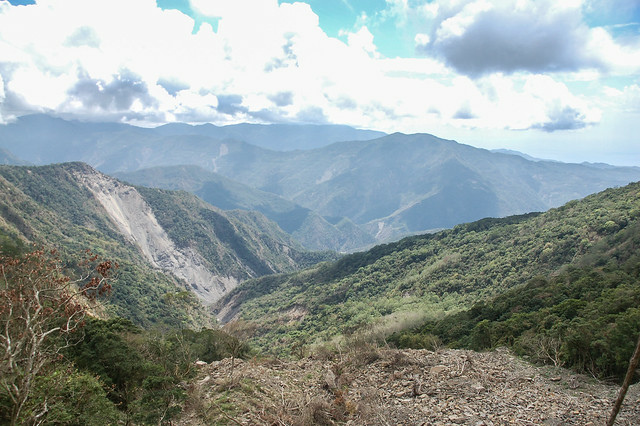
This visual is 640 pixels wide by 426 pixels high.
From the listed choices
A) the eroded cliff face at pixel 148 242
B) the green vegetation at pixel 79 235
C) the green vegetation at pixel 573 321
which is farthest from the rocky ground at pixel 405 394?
the eroded cliff face at pixel 148 242

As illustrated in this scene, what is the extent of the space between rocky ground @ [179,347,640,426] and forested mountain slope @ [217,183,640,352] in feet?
94.5

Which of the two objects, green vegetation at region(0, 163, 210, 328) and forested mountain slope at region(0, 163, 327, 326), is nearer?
green vegetation at region(0, 163, 210, 328)

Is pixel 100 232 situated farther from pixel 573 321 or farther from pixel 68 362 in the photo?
pixel 573 321

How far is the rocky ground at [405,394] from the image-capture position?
1523 cm

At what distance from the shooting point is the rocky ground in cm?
1523

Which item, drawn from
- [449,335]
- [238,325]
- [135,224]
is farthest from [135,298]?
[135,224]

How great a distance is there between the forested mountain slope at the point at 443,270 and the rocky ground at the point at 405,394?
94.5 ft

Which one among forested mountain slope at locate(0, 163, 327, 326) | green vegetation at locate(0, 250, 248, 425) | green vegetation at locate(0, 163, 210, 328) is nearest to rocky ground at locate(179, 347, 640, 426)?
green vegetation at locate(0, 250, 248, 425)

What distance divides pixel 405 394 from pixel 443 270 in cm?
7352

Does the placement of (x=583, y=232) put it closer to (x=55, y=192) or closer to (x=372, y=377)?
(x=372, y=377)

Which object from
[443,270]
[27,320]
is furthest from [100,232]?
[27,320]

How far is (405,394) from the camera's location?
18438mm

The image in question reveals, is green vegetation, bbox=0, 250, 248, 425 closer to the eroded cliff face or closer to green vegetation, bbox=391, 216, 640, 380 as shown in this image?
green vegetation, bbox=391, 216, 640, 380

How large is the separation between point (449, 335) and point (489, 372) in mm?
19856
